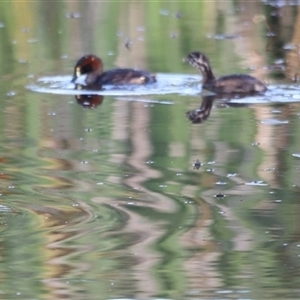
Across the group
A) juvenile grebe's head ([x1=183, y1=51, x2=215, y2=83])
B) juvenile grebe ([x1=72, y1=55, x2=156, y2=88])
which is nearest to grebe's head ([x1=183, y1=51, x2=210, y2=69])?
juvenile grebe's head ([x1=183, y1=51, x2=215, y2=83])

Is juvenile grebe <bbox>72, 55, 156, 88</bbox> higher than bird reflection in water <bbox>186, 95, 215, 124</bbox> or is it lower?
higher

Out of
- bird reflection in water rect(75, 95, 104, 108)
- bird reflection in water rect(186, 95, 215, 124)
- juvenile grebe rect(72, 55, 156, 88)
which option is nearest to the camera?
bird reflection in water rect(186, 95, 215, 124)

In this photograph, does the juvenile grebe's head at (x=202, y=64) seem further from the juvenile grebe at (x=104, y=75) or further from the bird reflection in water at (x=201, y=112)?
the bird reflection in water at (x=201, y=112)

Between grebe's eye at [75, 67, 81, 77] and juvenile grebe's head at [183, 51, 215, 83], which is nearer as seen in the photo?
juvenile grebe's head at [183, 51, 215, 83]

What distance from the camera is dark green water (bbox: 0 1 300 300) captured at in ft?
16.4

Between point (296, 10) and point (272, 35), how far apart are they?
9.97 ft

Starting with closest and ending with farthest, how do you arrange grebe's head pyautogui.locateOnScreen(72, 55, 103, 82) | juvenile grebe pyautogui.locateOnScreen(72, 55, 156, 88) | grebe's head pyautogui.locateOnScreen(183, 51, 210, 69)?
1. juvenile grebe pyautogui.locateOnScreen(72, 55, 156, 88)
2. grebe's head pyautogui.locateOnScreen(183, 51, 210, 69)
3. grebe's head pyautogui.locateOnScreen(72, 55, 103, 82)

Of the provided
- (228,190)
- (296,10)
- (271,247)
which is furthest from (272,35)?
(271,247)

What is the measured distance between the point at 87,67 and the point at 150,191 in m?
4.69

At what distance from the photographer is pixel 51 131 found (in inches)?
332

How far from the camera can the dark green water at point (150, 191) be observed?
16.4 ft

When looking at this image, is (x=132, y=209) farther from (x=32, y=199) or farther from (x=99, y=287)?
(x=99, y=287)

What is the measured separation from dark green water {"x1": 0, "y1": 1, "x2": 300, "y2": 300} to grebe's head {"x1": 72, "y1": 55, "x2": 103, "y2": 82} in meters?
0.45

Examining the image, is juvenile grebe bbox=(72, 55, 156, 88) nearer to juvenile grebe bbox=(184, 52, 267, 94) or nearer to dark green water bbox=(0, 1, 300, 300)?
dark green water bbox=(0, 1, 300, 300)
